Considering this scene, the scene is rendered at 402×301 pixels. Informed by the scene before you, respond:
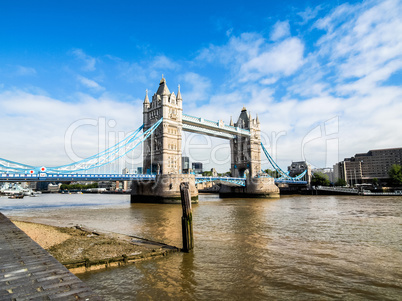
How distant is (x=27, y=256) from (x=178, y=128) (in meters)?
36.7

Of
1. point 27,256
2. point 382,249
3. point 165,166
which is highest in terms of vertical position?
point 165,166

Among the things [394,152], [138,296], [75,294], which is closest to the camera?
[75,294]

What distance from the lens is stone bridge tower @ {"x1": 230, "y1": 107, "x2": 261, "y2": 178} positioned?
184 ft

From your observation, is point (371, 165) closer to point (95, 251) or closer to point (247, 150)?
point (247, 150)

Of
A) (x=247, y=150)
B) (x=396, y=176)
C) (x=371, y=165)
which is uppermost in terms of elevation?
(x=247, y=150)

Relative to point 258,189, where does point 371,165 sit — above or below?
above

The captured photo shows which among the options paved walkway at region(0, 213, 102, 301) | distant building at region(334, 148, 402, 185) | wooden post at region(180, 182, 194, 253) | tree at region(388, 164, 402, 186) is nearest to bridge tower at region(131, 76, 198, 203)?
wooden post at region(180, 182, 194, 253)

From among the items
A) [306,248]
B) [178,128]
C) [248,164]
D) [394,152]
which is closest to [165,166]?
[178,128]

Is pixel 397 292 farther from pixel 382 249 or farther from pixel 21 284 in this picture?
pixel 21 284

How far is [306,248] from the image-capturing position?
9297 millimetres

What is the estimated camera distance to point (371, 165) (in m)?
106

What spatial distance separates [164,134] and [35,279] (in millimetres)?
35658

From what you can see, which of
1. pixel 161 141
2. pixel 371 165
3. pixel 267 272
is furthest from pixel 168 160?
pixel 371 165

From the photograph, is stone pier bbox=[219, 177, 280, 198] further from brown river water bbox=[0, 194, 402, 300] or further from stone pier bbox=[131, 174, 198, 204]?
brown river water bbox=[0, 194, 402, 300]
